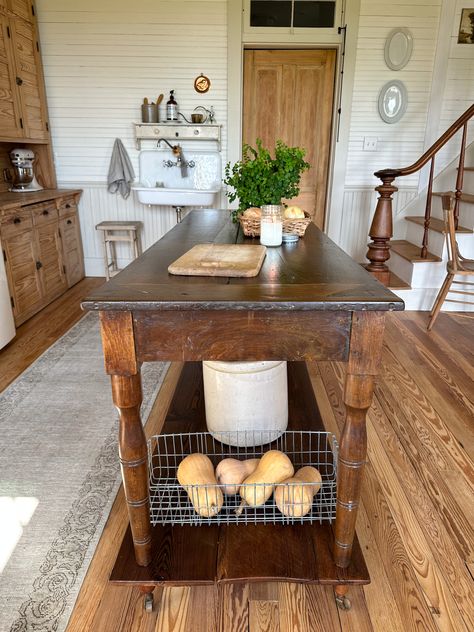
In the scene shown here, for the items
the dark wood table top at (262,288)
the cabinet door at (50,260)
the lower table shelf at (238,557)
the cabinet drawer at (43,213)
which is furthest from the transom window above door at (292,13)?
the lower table shelf at (238,557)

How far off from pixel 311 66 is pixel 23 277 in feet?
11.0

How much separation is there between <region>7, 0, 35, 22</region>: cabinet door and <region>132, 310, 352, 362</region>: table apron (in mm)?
3869

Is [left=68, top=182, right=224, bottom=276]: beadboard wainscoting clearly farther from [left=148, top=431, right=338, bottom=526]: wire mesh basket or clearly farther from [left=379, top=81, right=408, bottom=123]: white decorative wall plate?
[left=148, top=431, right=338, bottom=526]: wire mesh basket

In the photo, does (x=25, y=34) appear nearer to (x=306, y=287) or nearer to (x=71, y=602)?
(x=306, y=287)

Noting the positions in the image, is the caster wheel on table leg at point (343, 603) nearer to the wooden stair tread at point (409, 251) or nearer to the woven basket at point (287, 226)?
the woven basket at point (287, 226)

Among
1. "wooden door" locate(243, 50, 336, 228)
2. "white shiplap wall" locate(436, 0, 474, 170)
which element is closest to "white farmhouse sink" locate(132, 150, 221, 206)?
"wooden door" locate(243, 50, 336, 228)

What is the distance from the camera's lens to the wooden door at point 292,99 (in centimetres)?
428

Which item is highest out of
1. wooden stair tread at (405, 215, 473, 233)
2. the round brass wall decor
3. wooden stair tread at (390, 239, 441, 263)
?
the round brass wall decor

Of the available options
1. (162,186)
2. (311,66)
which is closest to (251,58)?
(311,66)

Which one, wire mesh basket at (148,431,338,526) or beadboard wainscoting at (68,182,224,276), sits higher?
beadboard wainscoting at (68,182,224,276)

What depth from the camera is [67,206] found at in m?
4.28

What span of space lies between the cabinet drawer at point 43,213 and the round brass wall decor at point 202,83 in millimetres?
1803

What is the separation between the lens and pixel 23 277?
3.36 metres

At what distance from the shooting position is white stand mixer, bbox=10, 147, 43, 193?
385 cm
